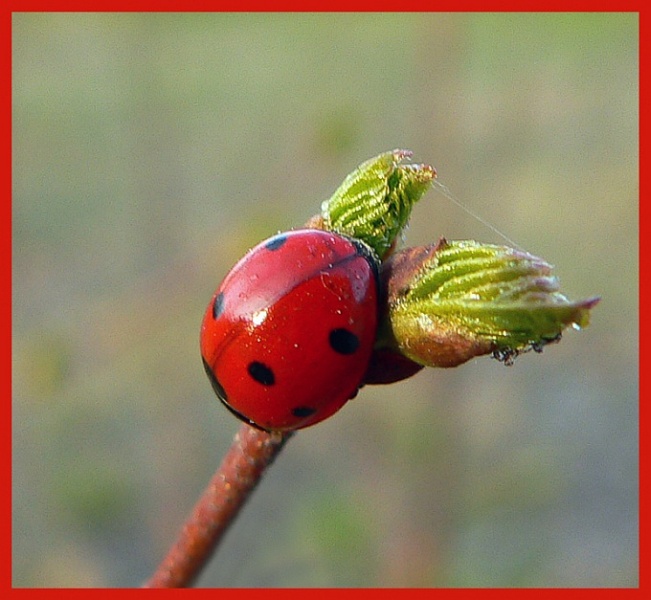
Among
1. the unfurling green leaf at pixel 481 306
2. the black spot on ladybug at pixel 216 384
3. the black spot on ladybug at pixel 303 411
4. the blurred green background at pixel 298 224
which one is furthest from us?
the blurred green background at pixel 298 224

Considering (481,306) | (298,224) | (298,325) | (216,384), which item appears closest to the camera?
(481,306)

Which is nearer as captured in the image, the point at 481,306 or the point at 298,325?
the point at 481,306

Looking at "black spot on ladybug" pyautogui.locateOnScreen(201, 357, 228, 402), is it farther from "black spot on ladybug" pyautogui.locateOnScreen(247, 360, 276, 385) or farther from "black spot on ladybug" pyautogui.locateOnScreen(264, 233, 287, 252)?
"black spot on ladybug" pyautogui.locateOnScreen(264, 233, 287, 252)

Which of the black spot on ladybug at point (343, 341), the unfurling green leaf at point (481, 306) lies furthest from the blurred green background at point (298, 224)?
the unfurling green leaf at point (481, 306)

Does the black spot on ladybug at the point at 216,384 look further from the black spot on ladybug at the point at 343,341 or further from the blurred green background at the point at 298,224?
the blurred green background at the point at 298,224

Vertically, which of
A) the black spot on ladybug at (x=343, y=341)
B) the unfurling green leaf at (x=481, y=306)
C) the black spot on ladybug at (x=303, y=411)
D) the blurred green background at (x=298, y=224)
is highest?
the unfurling green leaf at (x=481, y=306)

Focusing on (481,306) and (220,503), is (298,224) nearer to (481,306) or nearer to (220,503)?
(220,503)

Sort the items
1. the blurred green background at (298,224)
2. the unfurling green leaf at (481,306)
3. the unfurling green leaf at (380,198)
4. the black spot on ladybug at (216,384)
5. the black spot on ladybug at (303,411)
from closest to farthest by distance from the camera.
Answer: the unfurling green leaf at (481,306) < the unfurling green leaf at (380,198) < the black spot on ladybug at (303,411) < the black spot on ladybug at (216,384) < the blurred green background at (298,224)

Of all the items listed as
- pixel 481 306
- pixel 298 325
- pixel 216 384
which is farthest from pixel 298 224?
pixel 481 306
